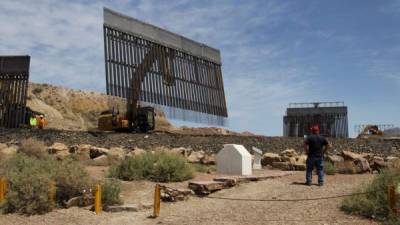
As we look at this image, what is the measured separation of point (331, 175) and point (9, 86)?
24653 mm

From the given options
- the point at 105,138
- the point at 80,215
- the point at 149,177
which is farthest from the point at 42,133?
the point at 80,215

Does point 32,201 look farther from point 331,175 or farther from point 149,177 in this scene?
point 331,175

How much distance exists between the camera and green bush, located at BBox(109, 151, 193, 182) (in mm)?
17062

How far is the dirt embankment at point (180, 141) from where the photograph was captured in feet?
92.5

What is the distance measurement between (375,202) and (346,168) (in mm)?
8073

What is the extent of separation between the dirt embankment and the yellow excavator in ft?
19.6

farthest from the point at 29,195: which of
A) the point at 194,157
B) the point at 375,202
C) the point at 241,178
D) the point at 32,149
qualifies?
the point at 194,157

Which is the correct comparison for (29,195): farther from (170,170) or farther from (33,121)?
(33,121)

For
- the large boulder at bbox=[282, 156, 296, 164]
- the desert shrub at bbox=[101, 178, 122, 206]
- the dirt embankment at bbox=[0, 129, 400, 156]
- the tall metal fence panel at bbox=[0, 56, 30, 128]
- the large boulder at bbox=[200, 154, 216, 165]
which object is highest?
the tall metal fence panel at bbox=[0, 56, 30, 128]

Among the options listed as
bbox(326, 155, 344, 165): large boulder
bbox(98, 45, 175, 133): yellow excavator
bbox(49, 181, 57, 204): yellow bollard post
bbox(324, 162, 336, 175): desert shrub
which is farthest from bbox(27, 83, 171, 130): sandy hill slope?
bbox(49, 181, 57, 204): yellow bollard post

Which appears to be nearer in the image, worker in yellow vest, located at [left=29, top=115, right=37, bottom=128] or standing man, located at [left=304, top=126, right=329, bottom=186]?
standing man, located at [left=304, top=126, right=329, bottom=186]

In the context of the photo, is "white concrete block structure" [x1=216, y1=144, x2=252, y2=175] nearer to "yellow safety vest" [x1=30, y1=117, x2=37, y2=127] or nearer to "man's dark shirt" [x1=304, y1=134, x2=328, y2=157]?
"man's dark shirt" [x1=304, y1=134, x2=328, y2=157]

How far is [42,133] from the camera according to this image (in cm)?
2858

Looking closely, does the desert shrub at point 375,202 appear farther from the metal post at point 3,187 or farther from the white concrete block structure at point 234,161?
the metal post at point 3,187
